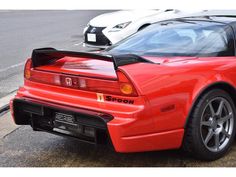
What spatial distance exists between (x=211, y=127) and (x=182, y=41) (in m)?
0.93

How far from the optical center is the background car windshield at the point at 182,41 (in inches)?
156

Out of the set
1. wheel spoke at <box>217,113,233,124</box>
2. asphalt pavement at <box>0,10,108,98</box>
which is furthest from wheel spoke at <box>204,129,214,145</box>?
asphalt pavement at <box>0,10,108,98</box>

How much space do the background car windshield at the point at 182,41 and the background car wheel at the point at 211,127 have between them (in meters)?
0.48

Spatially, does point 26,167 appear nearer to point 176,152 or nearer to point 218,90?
point 176,152

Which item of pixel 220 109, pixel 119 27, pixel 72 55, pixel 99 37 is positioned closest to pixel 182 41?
pixel 220 109

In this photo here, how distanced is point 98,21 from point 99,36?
49 cm

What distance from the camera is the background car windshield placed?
3.96 m

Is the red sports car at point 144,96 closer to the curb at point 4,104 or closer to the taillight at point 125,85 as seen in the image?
the taillight at point 125,85

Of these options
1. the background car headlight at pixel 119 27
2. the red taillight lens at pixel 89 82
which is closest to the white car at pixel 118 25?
the background car headlight at pixel 119 27

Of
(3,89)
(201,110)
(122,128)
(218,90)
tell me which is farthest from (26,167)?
(3,89)

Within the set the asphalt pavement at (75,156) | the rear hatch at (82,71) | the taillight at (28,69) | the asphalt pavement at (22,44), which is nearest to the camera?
the rear hatch at (82,71)

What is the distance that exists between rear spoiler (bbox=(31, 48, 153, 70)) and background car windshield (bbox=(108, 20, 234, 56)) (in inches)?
25.5

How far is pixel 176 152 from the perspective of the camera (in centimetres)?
372

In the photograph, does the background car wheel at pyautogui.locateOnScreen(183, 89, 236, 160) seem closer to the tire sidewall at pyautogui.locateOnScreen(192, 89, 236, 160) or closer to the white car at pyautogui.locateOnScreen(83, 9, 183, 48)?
the tire sidewall at pyautogui.locateOnScreen(192, 89, 236, 160)
